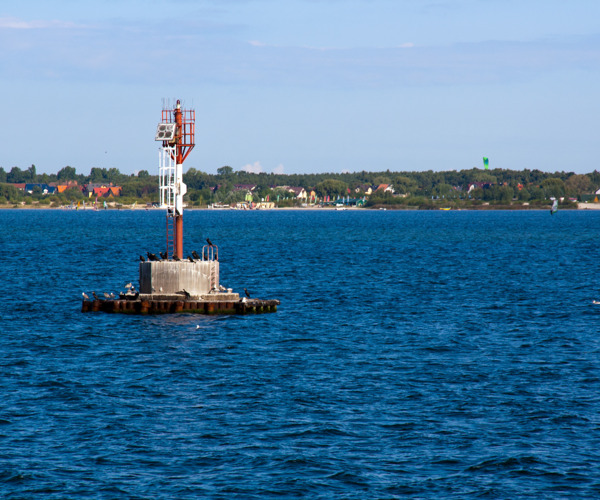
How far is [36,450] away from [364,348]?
18074 mm

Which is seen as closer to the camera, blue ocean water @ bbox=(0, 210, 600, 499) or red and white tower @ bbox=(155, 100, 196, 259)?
blue ocean water @ bbox=(0, 210, 600, 499)

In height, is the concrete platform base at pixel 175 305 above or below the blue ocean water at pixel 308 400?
above

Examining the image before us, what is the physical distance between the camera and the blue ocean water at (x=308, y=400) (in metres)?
21.4

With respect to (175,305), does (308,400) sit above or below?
below

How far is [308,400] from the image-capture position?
→ 93.8 ft

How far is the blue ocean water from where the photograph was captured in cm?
2144

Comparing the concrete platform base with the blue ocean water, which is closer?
the blue ocean water

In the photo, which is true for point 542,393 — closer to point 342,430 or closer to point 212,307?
point 342,430

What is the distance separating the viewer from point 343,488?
20.9m

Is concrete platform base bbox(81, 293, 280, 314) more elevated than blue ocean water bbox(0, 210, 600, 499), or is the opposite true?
concrete platform base bbox(81, 293, 280, 314)

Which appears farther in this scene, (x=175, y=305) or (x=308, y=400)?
(x=175, y=305)

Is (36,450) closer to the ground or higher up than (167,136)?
closer to the ground

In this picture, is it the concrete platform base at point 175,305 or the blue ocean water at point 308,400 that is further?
the concrete platform base at point 175,305

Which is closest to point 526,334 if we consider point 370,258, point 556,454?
point 556,454
